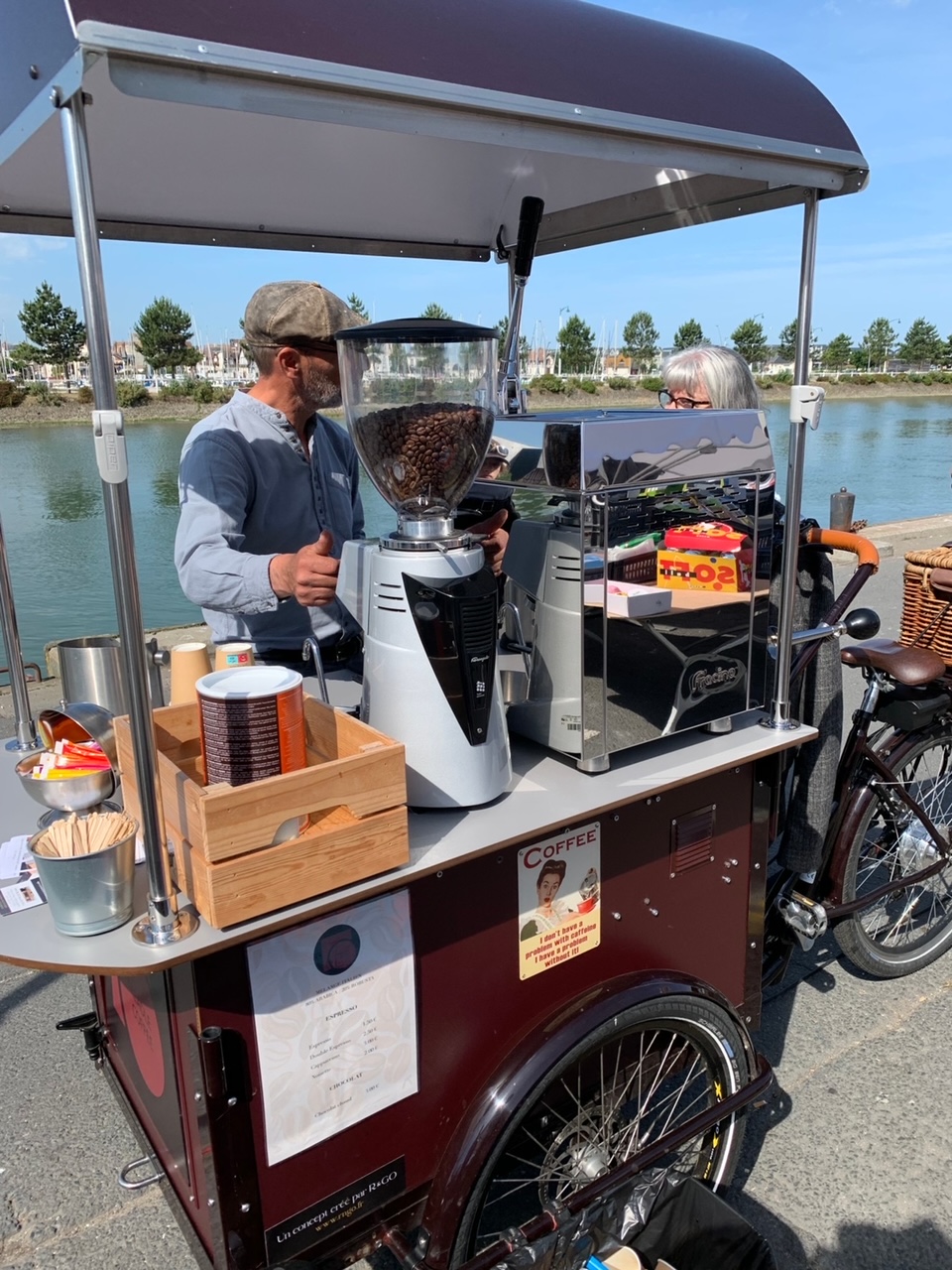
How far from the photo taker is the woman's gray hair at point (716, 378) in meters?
2.47

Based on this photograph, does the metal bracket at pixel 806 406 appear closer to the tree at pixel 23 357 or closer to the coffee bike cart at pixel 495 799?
the coffee bike cart at pixel 495 799

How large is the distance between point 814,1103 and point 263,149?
2502 mm

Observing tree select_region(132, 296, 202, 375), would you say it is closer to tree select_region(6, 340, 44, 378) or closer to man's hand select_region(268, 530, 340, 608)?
tree select_region(6, 340, 44, 378)

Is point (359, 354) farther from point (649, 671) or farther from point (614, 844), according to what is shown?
point (614, 844)

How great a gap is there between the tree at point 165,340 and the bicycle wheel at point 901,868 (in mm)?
46219

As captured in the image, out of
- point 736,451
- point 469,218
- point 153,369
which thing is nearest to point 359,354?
point 736,451

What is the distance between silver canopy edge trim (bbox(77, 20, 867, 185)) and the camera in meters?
0.98

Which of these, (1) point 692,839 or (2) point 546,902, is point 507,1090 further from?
(1) point 692,839

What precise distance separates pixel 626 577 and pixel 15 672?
1.36 meters

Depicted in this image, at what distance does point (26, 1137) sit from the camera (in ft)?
7.14

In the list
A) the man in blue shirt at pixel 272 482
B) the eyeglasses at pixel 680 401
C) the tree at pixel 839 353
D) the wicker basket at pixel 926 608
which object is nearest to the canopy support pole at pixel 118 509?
the man in blue shirt at pixel 272 482

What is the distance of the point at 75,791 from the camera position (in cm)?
134

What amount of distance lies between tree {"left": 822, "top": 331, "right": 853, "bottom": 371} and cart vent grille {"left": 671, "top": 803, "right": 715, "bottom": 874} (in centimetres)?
8406

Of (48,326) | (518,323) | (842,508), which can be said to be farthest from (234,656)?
(48,326)
